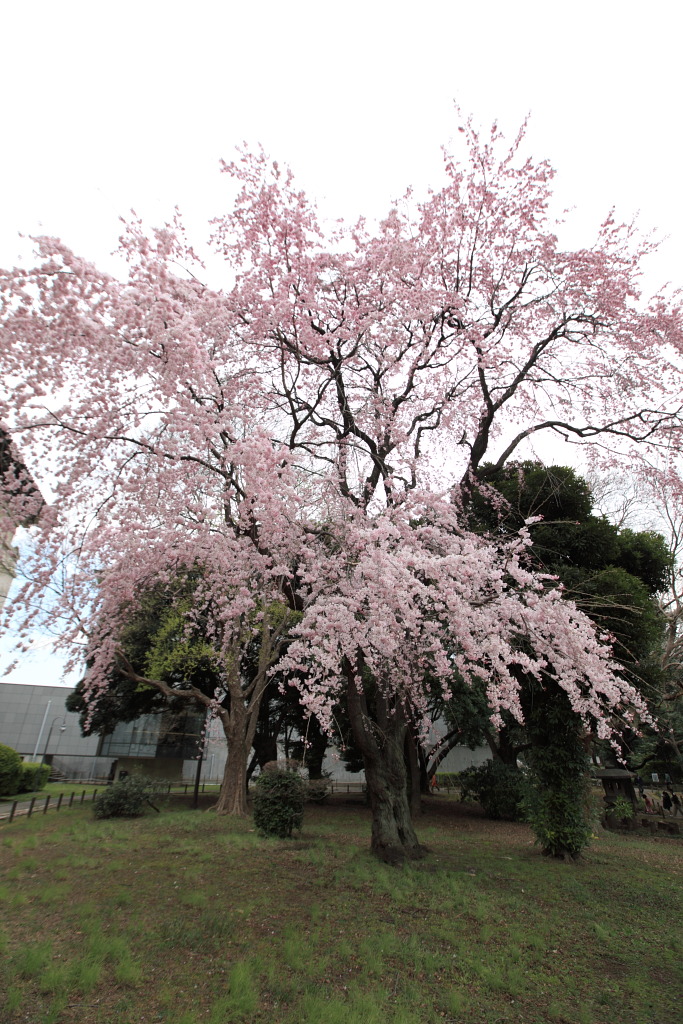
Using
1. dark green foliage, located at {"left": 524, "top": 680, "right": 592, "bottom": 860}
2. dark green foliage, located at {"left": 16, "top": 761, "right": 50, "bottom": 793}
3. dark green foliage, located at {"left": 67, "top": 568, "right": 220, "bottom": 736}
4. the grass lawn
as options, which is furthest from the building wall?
dark green foliage, located at {"left": 524, "top": 680, "right": 592, "bottom": 860}

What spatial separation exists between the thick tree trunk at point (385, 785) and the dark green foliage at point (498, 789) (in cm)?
893

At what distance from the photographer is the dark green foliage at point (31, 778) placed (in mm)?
19180

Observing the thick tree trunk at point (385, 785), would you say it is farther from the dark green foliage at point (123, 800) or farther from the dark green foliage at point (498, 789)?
the dark green foliage at point (498, 789)

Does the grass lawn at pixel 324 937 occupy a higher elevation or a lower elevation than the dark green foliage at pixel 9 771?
lower

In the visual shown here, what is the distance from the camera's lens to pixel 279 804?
10.5 metres

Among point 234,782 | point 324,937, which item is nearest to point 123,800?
point 234,782

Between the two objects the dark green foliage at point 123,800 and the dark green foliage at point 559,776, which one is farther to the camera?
the dark green foliage at point 123,800

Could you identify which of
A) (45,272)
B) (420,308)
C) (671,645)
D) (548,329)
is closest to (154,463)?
(45,272)

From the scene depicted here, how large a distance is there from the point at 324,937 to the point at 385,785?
3.46 meters

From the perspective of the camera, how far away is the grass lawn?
158 inches

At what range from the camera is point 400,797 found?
8859mm

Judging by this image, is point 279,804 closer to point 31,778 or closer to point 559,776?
point 559,776

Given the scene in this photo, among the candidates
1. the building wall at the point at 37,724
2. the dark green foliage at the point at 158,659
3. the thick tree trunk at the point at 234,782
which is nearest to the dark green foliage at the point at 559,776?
the dark green foliage at the point at 158,659

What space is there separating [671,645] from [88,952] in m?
15.4
